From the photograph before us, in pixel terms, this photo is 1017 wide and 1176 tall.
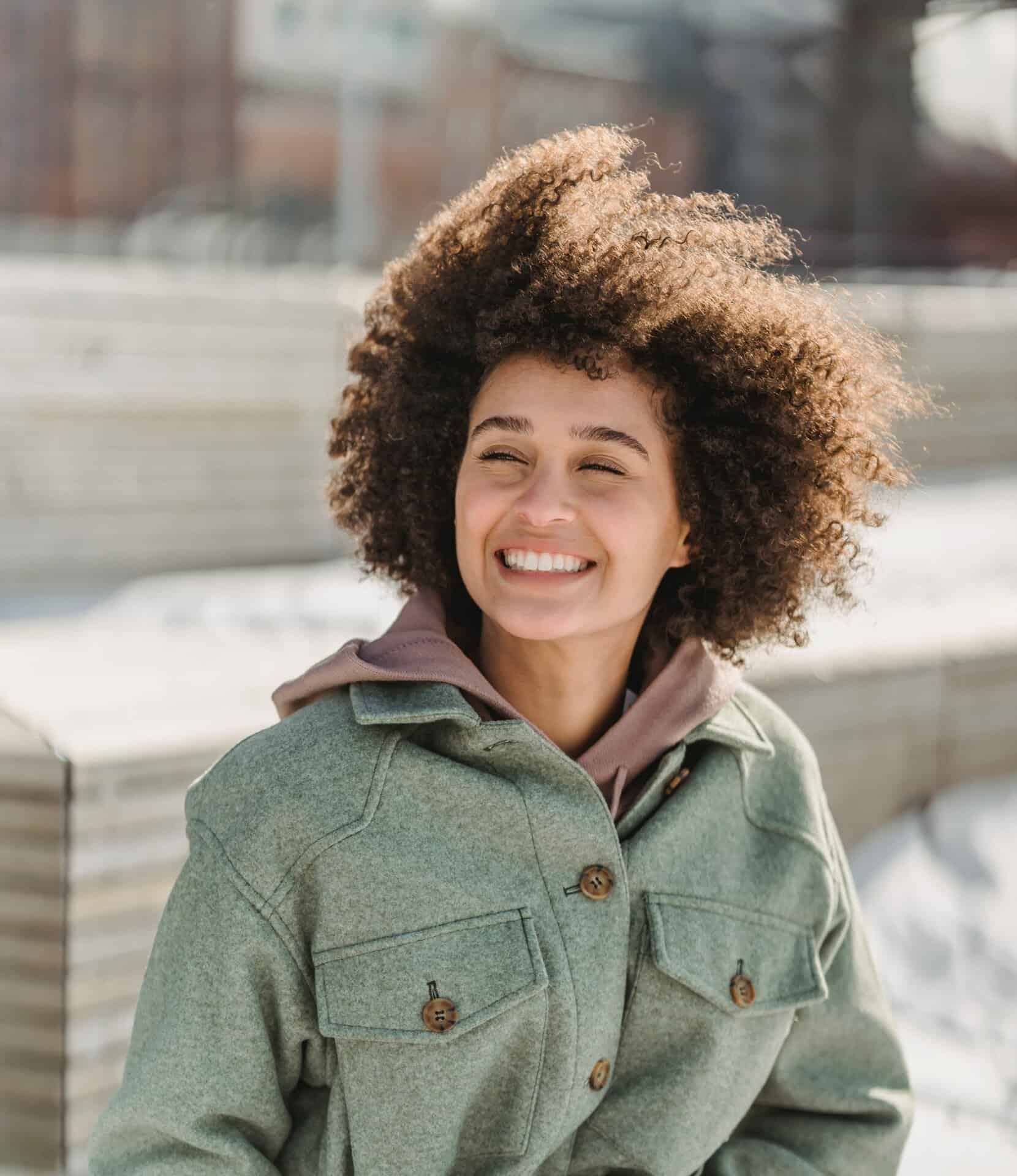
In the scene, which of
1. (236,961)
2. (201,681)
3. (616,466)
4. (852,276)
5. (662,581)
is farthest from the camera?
(852,276)

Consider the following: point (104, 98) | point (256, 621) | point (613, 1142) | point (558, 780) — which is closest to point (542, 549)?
point (558, 780)

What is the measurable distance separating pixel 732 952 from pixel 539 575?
43 centimetres

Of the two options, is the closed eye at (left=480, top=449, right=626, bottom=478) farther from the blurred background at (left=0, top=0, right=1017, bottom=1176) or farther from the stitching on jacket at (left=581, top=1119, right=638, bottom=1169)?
the stitching on jacket at (left=581, top=1119, right=638, bottom=1169)

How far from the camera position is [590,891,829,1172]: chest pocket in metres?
1.40

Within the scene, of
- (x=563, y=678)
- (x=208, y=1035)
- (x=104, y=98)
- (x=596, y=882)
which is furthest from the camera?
(x=104, y=98)

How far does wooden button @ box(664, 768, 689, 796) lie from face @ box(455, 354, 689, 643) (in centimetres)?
18

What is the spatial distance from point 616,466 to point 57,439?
104 inches

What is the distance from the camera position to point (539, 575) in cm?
134

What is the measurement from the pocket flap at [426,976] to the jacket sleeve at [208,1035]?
38 millimetres

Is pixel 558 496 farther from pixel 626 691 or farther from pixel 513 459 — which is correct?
pixel 626 691

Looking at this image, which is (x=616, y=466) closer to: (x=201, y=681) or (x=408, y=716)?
(x=408, y=716)

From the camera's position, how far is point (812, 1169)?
4.93 feet

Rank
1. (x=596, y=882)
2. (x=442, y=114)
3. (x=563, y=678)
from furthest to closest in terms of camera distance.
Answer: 1. (x=442, y=114)
2. (x=563, y=678)
3. (x=596, y=882)

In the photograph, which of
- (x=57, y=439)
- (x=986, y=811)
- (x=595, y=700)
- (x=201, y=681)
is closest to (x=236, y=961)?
(x=595, y=700)
